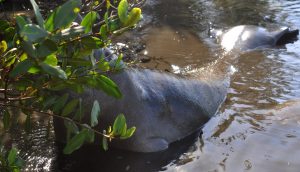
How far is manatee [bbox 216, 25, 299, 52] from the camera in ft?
22.9

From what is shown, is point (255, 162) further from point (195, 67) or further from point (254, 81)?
point (195, 67)

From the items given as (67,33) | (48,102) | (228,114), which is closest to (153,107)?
A: (228,114)

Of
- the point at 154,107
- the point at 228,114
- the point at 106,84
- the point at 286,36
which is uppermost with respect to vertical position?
the point at 106,84

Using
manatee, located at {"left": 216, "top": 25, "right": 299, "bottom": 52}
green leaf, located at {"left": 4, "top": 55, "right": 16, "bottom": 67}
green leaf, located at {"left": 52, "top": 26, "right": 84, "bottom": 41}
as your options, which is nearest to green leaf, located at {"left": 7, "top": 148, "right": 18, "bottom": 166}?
green leaf, located at {"left": 4, "top": 55, "right": 16, "bottom": 67}

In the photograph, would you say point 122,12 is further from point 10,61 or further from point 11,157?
point 11,157

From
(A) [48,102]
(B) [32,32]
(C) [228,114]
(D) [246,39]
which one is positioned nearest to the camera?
(B) [32,32]

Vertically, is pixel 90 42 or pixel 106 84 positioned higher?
pixel 90 42

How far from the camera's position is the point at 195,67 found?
610 centimetres

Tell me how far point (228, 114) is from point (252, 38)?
286 cm

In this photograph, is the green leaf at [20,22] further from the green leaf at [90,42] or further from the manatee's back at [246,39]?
the manatee's back at [246,39]

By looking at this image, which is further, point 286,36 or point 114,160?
point 286,36

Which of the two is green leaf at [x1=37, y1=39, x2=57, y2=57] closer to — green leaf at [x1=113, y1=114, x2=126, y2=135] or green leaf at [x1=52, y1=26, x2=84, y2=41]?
green leaf at [x1=52, y1=26, x2=84, y2=41]

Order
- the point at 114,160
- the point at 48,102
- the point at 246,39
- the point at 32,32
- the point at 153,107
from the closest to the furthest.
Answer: the point at 32,32 < the point at 48,102 < the point at 114,160 < the point at 153,107 < the point at 246,39

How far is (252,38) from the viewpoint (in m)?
7.09
